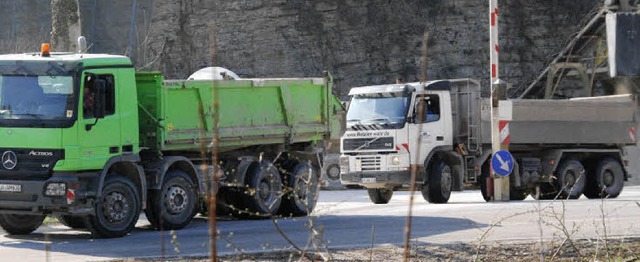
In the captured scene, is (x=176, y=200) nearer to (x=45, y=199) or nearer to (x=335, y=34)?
(x=45, y=199)

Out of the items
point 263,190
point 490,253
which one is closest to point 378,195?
point 263,190

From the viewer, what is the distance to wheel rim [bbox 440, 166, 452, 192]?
1027 inches

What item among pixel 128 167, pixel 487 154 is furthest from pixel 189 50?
pixel 128 167

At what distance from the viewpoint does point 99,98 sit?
1788cm

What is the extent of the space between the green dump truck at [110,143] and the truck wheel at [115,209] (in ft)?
0.05

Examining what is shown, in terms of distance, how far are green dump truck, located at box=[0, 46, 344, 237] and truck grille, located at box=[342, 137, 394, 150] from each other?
500cm

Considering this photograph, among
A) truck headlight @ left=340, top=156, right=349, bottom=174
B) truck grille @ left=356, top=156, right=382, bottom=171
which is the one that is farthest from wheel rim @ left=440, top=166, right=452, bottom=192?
truck headlight @ left=340, top=156, right=349, bottom=174

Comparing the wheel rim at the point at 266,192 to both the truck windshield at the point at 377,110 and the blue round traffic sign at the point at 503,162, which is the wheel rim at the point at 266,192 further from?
the blue round traffic sign at the point at 503,162

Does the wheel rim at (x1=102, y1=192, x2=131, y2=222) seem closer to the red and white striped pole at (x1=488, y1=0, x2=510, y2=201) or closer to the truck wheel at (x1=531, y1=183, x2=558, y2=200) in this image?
the red and white striped pole at (x1=488, y1=0, x2=510, y2=201)

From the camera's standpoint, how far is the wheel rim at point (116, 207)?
18125mm

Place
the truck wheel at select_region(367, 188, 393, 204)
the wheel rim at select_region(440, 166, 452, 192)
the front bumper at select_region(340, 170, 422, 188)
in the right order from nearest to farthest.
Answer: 1. the front bumper at select_region(340, 170, 422, 188)
2. the wheel rim at select_region(440, 166, 452, 192)
3. the truck wheel at select_region(367, 188, 393, 204)

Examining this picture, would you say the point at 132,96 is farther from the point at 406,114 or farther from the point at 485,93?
the point at 485,93

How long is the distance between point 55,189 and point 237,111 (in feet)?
14.5

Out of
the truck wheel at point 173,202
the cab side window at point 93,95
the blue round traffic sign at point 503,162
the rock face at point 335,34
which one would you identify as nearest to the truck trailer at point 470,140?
the blue round traffic sign at point 503,162
